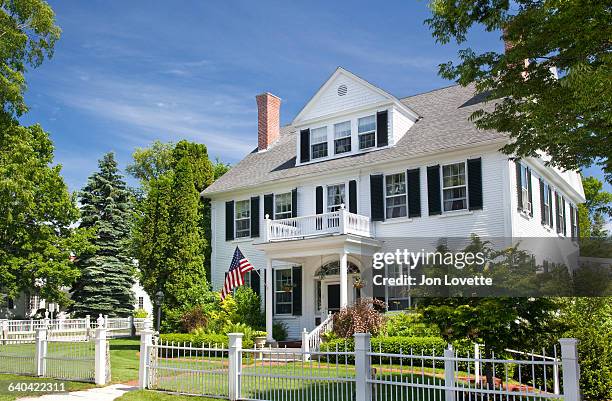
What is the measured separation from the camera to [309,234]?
21859 mm

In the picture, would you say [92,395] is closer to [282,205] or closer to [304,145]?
[282,205]

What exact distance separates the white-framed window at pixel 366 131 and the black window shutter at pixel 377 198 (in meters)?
1.69

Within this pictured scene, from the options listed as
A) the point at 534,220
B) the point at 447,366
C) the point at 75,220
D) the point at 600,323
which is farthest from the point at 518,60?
the point at 75,220

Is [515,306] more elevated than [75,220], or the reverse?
[75,220]

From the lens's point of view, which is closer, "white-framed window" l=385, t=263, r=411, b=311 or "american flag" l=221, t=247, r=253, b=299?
"white-framed window" l=385, t=263, r=411, b=311

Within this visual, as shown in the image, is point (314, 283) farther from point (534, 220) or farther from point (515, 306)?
point (515, 306)

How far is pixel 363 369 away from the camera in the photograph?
9680 mm

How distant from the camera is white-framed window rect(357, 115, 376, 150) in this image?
918 inches

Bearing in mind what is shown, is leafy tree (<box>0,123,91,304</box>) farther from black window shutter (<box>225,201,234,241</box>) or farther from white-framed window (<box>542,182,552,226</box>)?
white-framed window (<box>542,182,552,226</box>)

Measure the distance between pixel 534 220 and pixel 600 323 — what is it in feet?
22.2

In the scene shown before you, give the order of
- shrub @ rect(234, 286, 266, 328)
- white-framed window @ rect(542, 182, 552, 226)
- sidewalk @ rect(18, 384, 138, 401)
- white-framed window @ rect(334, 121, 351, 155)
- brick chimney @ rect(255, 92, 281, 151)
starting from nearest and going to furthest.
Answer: sidewalk @ rect(18, 384, 138, 401) < white-framed window @ rect(542, 182, 552, 226) < shrub @ rect(234, 286, 266, 328) < white-framed window @ rect(334, 121, 351, 155) < brick chimney @ rect(255, 92, 281, 151)

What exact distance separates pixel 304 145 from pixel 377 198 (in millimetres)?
4440

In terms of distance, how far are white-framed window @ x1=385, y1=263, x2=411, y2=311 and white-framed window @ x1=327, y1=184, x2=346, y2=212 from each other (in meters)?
3.15

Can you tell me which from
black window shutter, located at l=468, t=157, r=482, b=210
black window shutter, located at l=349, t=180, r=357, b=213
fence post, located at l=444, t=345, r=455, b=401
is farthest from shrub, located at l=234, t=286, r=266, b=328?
fence post, located at l=444, t=345, r=455, b=401
